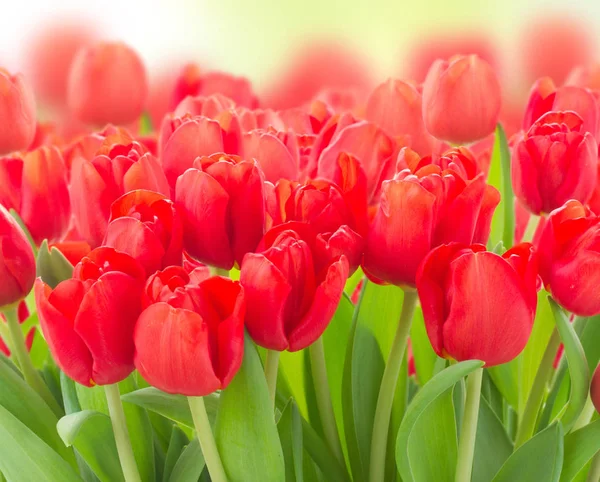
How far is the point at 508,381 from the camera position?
0.48 m

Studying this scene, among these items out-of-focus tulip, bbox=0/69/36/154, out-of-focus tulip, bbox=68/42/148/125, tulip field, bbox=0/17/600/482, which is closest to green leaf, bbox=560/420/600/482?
tulip field, bbox=0/17/600/482

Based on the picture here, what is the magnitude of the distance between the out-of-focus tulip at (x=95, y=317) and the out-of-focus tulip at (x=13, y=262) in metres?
0.05

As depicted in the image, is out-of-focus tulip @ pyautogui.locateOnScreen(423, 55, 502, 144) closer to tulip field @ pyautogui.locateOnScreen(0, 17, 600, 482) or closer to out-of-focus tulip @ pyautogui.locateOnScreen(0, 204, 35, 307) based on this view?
tulip field @ pyautogui.locateOnScreen(0, 17, 600, 482)

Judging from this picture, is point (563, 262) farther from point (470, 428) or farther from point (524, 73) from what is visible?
point (524, 73)

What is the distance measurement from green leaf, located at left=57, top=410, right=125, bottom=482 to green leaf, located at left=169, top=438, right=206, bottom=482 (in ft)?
0.10

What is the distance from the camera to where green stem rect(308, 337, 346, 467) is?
0.40 meters

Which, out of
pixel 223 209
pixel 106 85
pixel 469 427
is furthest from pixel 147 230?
pixel 106 85

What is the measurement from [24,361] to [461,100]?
0.84 ft

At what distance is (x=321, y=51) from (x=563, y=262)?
958 mm

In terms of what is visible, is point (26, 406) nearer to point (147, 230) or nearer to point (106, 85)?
point (147, 230)

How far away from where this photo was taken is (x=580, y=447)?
14.9 inches

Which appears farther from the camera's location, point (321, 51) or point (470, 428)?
point (321, 51)

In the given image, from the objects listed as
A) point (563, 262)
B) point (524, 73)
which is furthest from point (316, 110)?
point (524, 73)

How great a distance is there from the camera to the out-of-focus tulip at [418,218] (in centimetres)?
34
